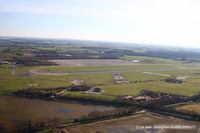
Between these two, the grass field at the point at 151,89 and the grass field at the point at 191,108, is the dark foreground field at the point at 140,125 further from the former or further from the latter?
the grass field at the point at 151,89

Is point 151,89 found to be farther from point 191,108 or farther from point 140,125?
point 140,125

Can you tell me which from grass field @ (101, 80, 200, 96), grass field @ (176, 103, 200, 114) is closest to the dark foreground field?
grass field @ (176, 103, 200, 114)

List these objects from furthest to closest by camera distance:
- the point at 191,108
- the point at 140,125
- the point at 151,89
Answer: the point at 151,89 < the point at 191,108 < the point at 140,125

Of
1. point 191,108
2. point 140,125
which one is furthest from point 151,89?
point 140,125

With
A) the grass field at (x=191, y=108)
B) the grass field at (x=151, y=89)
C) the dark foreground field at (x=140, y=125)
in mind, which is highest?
the grass field at (x=151, y=89)

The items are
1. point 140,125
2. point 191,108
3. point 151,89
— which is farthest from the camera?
point 151,89

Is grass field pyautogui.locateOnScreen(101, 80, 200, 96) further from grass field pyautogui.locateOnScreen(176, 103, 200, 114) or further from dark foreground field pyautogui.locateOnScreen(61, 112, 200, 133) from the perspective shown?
dark foreground field pyautogui.locateOnScreen(61, 112, 200, 133)

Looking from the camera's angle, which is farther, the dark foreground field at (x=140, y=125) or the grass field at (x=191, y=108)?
the grass field at (x=191, y=108)

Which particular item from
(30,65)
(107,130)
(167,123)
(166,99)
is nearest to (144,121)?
(167,123)

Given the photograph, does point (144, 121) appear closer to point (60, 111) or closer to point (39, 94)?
point (60, 111)

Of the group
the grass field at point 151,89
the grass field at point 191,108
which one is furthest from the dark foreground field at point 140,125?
the grass field at point 151,89

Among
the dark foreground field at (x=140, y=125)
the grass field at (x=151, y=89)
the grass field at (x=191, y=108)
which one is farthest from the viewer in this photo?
the grass field at (x=151, y=89)

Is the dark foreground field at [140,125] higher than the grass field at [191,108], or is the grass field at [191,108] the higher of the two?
the grass field at [191,108]
